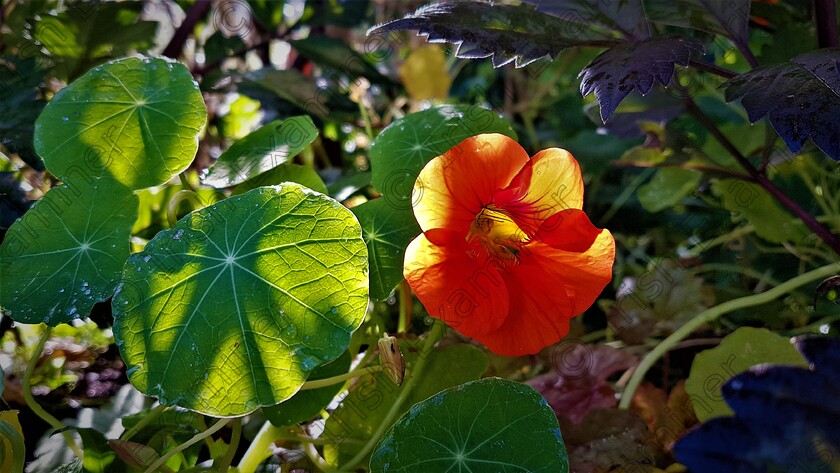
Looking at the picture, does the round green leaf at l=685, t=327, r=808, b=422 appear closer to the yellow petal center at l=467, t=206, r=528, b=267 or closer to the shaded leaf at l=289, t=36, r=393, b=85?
the yellow petal center at l=467, t=206, r=528, b=267

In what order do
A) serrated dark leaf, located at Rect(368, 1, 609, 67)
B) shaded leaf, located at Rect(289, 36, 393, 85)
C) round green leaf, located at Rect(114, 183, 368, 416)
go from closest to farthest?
1. round green leaf, located at Rect(114, 183, 368, 416)
2. serrated dark leaf, located at Rect(368, 1, 609, 67)
3. shaded leaf, located at Rect(289, 36, 393, 85)

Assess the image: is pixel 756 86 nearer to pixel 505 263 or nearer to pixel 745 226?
pixel 505 263

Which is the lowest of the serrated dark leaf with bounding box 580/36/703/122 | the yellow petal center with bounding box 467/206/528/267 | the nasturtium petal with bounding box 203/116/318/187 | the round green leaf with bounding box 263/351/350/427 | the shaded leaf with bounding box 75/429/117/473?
the shaded leaf with bounding box 75/429/117/473

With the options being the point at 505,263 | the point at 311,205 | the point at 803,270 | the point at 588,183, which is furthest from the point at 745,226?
the point at 311,205

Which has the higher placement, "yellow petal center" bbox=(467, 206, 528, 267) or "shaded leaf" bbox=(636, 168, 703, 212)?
"yellow petal center" bbox=(467, 206, 528, 267)

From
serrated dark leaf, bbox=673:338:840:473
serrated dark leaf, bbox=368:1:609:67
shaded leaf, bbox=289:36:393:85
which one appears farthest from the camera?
shaded leaf, bbox=289:36:393:85

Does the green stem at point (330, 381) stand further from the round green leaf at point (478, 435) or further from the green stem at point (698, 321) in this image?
the green stem at point (698, 321)

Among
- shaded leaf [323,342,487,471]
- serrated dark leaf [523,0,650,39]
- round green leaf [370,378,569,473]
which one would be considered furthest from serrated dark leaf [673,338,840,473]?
serrated dark leaf [523,0,650,39]
